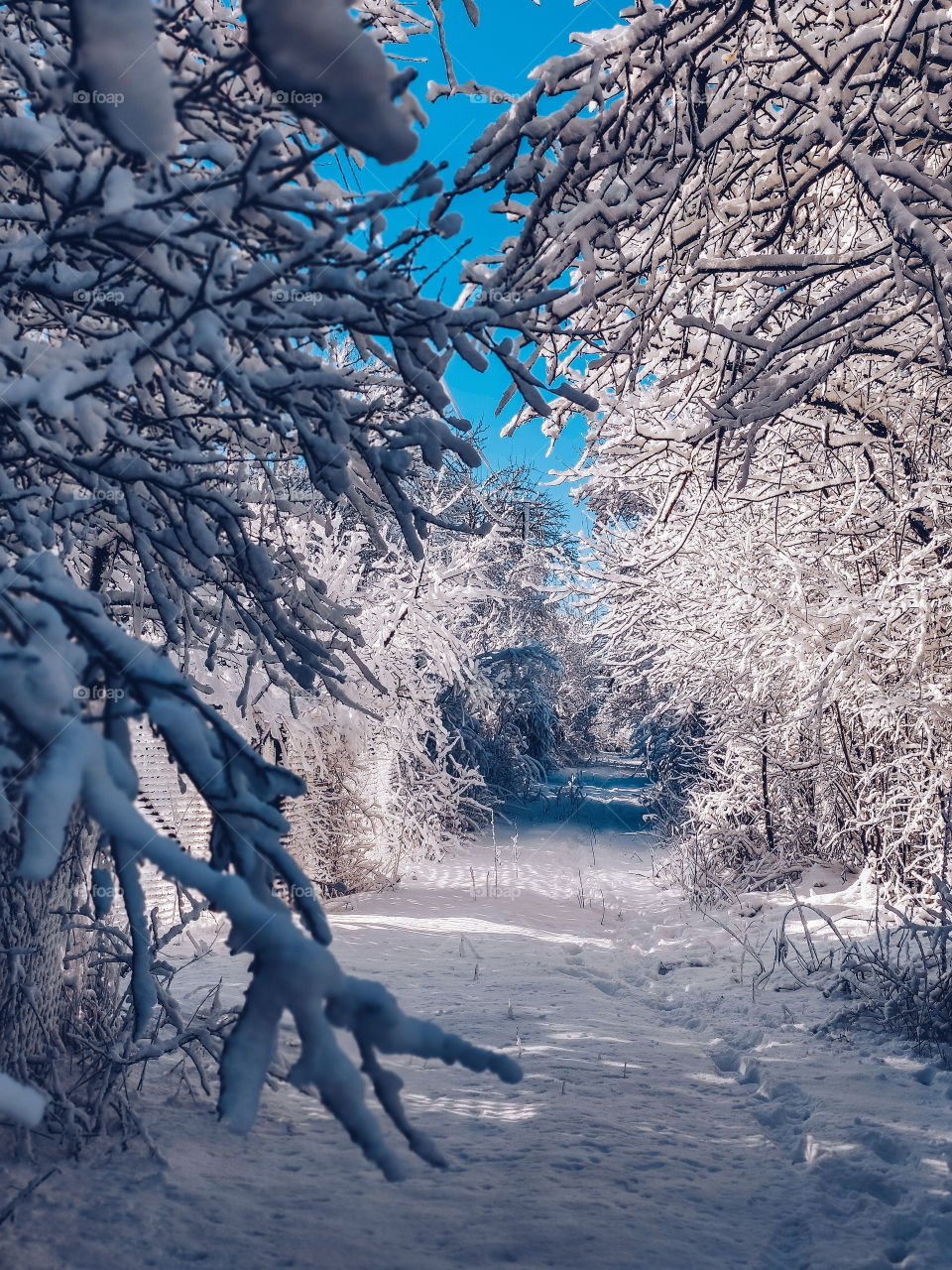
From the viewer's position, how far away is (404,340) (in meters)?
2.52

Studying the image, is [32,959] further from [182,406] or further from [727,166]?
[727,166]

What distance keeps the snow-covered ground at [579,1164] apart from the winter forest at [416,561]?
0.02 metres

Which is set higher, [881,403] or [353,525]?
[353,525]

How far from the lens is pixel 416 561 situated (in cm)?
446

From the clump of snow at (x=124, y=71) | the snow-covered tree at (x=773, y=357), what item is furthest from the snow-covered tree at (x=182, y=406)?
the snow-covered tree at (x=773, y=357)

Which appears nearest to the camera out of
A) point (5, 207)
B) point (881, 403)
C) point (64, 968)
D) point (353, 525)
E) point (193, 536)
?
point (5, 207)

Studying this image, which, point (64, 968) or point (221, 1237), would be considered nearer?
point (221, 1237)

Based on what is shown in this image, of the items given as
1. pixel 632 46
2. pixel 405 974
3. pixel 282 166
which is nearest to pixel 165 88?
pixel 282 166

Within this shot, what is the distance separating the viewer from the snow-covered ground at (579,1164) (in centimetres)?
270

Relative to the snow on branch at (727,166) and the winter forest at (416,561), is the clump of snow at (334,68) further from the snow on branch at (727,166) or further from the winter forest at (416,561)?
the snow on branch at (727,166)

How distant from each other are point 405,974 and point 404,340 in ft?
16.9

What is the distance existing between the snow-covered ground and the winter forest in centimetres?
2

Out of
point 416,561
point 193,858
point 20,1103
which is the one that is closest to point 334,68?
point 193,858

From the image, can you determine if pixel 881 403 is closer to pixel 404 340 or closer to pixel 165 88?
pixel 404 340
